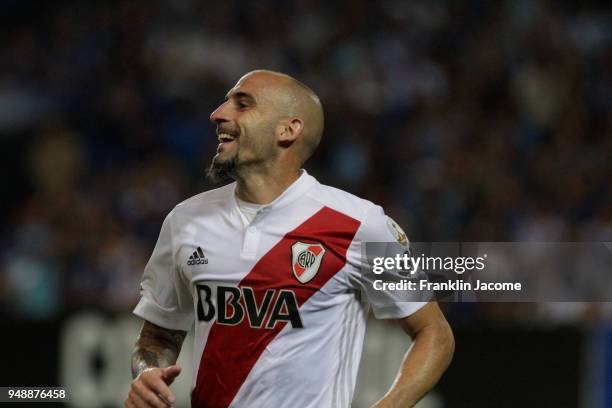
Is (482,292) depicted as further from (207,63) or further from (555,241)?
(207,63)

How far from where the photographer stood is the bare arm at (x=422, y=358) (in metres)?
3.98

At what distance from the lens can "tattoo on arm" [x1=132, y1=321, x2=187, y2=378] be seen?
4.24 m

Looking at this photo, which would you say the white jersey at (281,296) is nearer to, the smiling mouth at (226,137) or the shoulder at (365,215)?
the shoulder at (365,215)

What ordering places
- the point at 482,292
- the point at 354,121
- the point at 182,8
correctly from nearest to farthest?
1. the point at 482,292
2. the point at 354,121
3. the point at 182,8

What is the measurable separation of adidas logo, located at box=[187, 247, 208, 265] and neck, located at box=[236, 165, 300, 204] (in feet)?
0.90

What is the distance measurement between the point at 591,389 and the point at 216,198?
372cm

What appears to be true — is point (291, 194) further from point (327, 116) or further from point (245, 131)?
point (327, 116)

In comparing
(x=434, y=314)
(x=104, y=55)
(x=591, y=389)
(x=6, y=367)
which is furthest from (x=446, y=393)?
(x=104, y=55)

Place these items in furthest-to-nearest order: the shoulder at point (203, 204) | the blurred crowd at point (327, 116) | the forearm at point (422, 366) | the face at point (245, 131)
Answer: the blurred crowd at point (327, 116)
the shoulder at point (203, 204)
the face at point (245, 131)
the forearm at point (422, 366)

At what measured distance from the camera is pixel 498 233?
340 inches

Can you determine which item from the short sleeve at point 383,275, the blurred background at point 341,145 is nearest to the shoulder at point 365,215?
the short sleeve at point 383,275

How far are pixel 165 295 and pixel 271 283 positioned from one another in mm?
478

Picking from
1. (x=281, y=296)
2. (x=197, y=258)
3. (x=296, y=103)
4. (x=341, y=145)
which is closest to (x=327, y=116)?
(x=341, y=145)

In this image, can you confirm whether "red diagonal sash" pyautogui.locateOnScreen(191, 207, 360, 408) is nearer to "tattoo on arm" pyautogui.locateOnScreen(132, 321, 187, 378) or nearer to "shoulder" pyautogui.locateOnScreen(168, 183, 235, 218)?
"tattoo on arm" pyautogui.locateOnScreen(132, 321, 187, 378)
